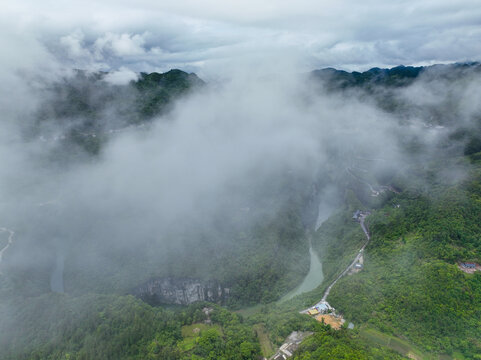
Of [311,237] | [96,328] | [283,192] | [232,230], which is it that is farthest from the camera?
[283,192]

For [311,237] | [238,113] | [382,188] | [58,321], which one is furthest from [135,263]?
[238,113]

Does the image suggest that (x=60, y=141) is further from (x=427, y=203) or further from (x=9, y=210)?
(x=427, y=203)

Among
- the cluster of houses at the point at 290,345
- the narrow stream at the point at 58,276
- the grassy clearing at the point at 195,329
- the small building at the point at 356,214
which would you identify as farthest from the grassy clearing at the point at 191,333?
the small building at the point at 356,214

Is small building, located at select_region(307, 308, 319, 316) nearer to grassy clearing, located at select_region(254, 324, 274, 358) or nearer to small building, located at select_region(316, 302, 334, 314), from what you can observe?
small building, located at select_region(316, 302, 334, 314)

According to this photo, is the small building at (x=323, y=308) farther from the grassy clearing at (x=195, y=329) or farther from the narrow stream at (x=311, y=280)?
the grassy clearing at (x=195, y=329)

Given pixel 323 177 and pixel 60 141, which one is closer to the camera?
pixel 60 141

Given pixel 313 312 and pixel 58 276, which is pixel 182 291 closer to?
pixel 313 312

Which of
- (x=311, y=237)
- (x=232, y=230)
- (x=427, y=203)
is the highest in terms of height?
(x=427, y=203)
